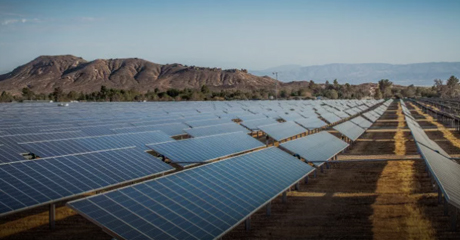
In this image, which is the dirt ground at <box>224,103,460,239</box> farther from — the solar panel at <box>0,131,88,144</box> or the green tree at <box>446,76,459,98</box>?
the green tree at <box>446,76,459,98</box>

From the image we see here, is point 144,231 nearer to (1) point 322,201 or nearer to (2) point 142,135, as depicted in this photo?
(1) point 322,201

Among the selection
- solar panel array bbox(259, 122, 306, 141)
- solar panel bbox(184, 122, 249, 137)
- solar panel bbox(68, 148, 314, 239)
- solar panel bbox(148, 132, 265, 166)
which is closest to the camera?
solar panel bbox(68, 148, 314, 239)

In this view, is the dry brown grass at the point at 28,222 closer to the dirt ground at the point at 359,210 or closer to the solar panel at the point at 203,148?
the solar panel at the point at 203,148

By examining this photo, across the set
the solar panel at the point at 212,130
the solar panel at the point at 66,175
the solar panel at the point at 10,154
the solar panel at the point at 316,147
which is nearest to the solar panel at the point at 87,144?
the solar panel at the point at 10,154

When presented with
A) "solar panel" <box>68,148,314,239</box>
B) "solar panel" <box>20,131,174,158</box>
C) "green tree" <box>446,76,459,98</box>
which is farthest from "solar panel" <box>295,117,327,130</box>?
"green tree" <box>446,76,459,98</box>

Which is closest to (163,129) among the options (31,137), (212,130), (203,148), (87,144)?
(212,130)

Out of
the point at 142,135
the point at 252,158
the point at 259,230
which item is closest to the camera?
the point at 259,230

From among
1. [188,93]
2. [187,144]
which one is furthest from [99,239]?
[188,93]
